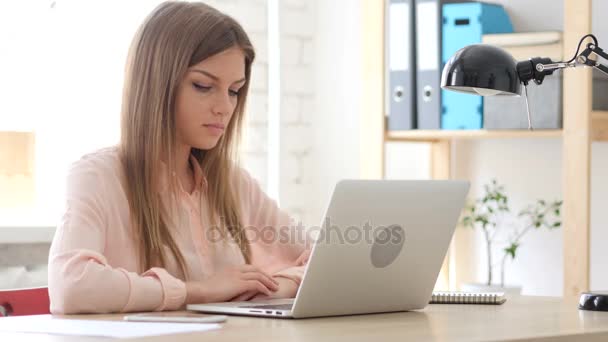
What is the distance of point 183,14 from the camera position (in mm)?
1789

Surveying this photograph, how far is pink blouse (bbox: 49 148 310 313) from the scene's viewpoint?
1.49 metres

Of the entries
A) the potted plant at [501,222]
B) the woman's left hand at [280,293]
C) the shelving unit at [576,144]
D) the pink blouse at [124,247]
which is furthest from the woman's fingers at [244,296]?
the potted plant at [501,222]

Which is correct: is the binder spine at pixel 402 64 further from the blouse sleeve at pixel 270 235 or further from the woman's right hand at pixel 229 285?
the woman's right hand at pixel 229 285

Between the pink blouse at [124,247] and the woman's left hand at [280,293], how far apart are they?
15mm

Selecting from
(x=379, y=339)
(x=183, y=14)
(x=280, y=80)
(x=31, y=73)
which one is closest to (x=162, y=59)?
(x=183, y=14)

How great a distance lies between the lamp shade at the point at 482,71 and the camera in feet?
5.17

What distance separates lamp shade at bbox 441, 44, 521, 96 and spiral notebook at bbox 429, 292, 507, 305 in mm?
332

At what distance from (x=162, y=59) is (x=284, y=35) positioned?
145cm

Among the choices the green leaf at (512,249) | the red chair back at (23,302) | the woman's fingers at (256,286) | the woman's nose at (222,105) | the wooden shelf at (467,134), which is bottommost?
the green leaf at (512,249)

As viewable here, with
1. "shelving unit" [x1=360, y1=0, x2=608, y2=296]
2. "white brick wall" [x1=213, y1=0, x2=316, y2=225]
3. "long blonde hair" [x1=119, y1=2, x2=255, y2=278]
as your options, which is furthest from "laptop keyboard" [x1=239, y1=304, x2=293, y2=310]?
"white brick wall" [x1=213, y1=0, x2=316, y2=225]

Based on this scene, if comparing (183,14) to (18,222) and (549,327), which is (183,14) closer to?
(549,327)

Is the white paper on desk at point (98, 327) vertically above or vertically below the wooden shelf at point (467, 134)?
below

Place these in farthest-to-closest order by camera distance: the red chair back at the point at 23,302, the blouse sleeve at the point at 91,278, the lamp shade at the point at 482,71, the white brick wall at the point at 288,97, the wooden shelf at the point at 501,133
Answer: the white brick wall at the point at 288,97 → the wooden shelf at the point at 501,133 → the red chair back at the point at 23,302 → the lamp shade at the point at 482,71 → the blouse sleeve at the point at 91,278

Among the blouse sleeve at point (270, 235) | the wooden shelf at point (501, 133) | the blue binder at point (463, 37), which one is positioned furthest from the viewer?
the blue binder at point (463, 37)
